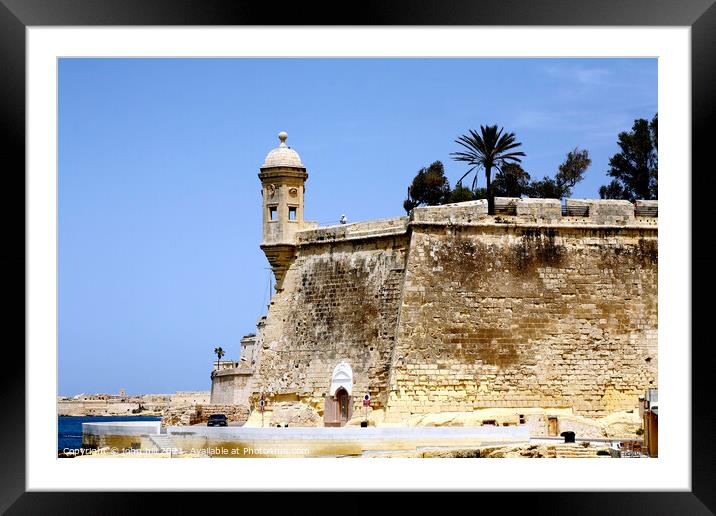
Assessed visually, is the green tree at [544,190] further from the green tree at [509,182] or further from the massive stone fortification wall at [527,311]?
the massive stone fortification wall at [527,311]

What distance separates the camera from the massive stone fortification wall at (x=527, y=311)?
78.2ft

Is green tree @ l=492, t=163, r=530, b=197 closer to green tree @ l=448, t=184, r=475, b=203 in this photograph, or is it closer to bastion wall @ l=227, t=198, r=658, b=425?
green tree @ l=448, t=184, r=475, b=203

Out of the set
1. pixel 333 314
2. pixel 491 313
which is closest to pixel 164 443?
pixel 333 314

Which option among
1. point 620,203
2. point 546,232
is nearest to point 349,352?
point 546,232

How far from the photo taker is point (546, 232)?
25.1 metres

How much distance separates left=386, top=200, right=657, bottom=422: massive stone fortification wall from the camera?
2383cm

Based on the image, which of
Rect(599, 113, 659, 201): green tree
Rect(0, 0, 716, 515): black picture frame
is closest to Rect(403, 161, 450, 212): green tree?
Rect(599, 113, 659, 201): green tree

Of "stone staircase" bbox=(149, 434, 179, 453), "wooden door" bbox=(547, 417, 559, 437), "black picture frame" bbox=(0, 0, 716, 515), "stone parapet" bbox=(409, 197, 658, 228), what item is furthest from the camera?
"stone parapet" bbox=(409, 197, 658, 228)

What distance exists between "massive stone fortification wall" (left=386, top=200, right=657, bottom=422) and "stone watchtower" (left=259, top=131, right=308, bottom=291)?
3.55 metres
